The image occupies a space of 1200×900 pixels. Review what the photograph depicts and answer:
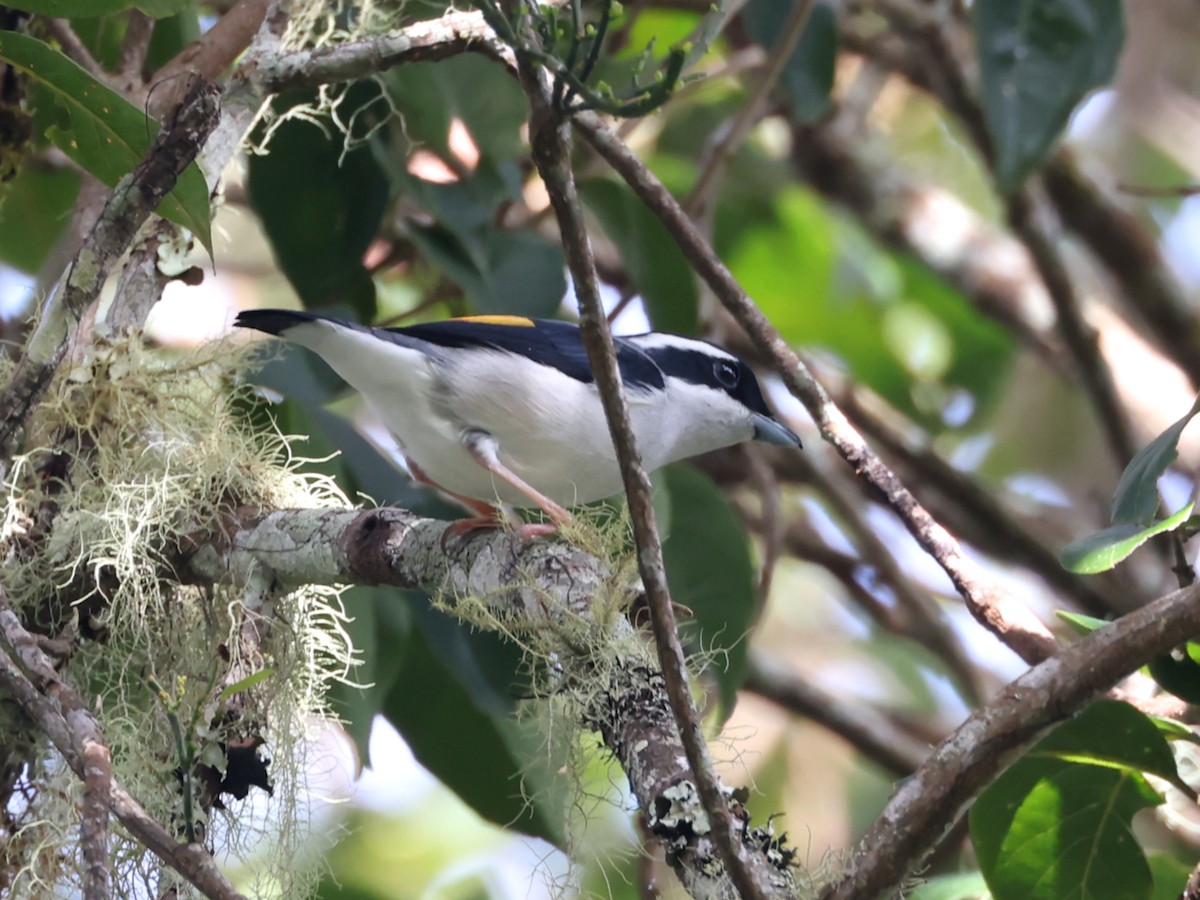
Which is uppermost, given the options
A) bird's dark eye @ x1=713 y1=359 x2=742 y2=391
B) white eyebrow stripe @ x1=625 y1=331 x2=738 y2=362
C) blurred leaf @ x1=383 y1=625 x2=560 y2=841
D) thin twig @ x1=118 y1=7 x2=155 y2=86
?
thin twig @ x1=118 y1=7 x2=155 y2=86

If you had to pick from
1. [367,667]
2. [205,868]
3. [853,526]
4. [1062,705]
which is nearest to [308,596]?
[367,667]

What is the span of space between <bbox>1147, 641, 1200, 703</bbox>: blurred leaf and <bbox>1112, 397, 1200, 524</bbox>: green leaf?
0.63ft

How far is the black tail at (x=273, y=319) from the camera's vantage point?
7.72 ft

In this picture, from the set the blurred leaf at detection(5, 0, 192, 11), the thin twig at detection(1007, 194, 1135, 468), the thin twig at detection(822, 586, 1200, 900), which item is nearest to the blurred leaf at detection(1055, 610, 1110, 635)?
the thin twig at detection(822, 586, 1200, 900)

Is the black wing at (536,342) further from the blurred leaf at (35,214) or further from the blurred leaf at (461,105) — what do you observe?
the blurred leaf at (35,214)

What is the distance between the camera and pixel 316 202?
9.73ft

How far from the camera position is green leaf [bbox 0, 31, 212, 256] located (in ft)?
6.33

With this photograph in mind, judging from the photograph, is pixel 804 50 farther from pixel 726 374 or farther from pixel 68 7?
pixel 68 7

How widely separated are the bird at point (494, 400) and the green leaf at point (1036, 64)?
930 millimetres

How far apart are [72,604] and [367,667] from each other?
57cm

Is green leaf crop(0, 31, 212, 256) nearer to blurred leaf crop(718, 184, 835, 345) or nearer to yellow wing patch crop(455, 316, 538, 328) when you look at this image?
yellow wing patch crop(455, 316, 538, 328)

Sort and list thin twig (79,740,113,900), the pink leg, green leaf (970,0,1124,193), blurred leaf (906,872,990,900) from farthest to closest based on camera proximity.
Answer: green leaf (970,0,1124,193), blurred leaf (906,872,990,900), the pink leg, thin twig (79,740,113,900)


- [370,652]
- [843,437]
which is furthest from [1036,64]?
[370,652]

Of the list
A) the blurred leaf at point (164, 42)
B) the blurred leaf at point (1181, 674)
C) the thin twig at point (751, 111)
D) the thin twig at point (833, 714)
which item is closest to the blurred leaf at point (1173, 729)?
the blurred leaf at point (1181, 674)
